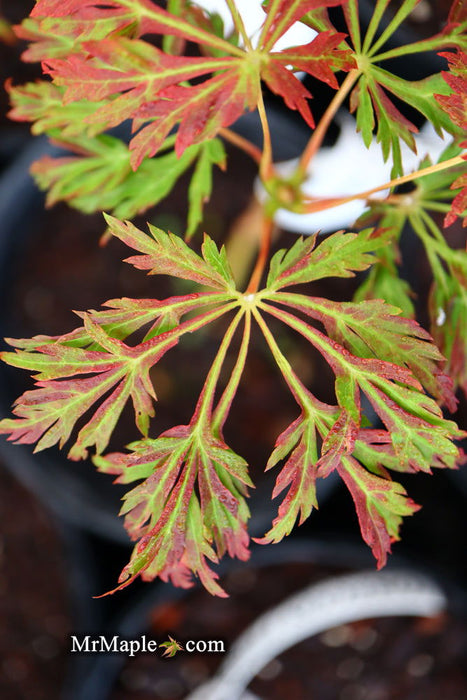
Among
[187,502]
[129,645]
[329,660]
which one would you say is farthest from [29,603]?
[187,502]

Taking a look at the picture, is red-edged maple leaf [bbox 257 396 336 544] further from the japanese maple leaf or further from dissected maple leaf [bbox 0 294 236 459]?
the japanese maple leaf

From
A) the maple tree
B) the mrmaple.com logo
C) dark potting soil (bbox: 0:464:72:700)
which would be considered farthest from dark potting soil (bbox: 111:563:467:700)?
the maple tree

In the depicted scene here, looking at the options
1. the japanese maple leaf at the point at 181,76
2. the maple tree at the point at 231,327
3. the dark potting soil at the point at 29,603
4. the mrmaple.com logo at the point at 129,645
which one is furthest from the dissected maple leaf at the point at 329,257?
the dark potting soil at the point at 29,603

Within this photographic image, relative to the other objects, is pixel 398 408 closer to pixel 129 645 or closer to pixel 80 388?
pixel 80 388

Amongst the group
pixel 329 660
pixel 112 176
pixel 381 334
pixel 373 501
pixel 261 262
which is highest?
pixel 112 176

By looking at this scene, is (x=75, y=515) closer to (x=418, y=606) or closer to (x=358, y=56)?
(x=418, y=606)

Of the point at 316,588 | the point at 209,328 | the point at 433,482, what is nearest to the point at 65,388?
the point at 209,328
